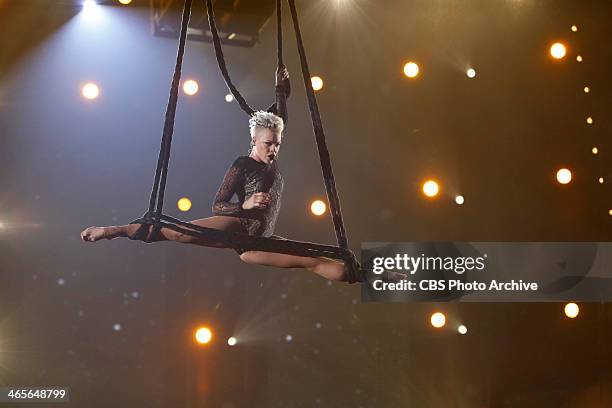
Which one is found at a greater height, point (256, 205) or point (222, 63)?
point (222, 63)

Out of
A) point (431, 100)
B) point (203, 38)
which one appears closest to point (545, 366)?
point (431, 100)

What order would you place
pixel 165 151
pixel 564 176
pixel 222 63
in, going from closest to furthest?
pixel 165 151
pixel 222 63
pixel 564 176

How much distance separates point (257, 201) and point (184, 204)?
297 mm

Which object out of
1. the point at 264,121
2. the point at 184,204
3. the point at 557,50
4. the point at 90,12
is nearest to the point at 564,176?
the point at 557,50

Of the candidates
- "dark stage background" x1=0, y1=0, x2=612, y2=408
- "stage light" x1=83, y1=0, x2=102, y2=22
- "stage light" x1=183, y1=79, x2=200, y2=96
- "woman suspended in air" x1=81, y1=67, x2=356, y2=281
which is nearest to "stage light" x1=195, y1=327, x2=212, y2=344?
"dark stage background" x1=0, y1=0, x2=612, y2=408

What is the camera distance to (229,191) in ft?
9.30

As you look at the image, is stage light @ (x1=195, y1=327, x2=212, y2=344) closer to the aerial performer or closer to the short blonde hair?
the aerial performer

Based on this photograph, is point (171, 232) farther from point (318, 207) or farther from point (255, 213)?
point (318, 207)

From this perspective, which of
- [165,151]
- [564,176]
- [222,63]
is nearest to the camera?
[165,151]

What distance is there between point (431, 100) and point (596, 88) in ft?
2.47

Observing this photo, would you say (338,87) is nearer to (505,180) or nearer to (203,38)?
(203,38)

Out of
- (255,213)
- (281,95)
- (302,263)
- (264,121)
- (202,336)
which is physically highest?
(281,95)

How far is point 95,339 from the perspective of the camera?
8.99 ft

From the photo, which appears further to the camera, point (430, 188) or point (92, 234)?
point (430, 188)
